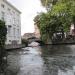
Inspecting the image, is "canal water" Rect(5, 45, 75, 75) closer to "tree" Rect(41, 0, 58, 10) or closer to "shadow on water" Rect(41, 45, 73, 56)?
"shadow on water" Rect(41, 45, 73, 56)

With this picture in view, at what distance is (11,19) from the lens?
5369cm

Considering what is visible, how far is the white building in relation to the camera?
49.3 m

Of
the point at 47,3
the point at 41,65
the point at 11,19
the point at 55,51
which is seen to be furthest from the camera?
the point at 47,3

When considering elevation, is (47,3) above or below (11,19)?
above

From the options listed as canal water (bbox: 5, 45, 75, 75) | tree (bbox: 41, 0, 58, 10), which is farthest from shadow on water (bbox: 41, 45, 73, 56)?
tree (bbox: 41, 0, 58, 10)

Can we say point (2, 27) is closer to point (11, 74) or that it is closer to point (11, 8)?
point (11, 8)

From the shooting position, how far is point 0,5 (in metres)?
47.2

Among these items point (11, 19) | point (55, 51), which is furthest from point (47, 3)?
point (55, 51)

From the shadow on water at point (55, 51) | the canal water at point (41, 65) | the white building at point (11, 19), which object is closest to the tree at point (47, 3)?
the white building at point (11, 19)

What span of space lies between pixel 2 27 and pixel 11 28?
16.7 meters

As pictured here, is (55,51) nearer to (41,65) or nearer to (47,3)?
(41,65)

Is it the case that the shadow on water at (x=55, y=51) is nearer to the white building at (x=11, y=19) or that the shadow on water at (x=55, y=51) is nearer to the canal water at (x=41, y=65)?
the canal water at (x=41, y=65)

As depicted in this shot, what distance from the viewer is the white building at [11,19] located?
49.3 m

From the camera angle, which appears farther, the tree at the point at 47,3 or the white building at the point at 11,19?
the tree at the point at 47,3
